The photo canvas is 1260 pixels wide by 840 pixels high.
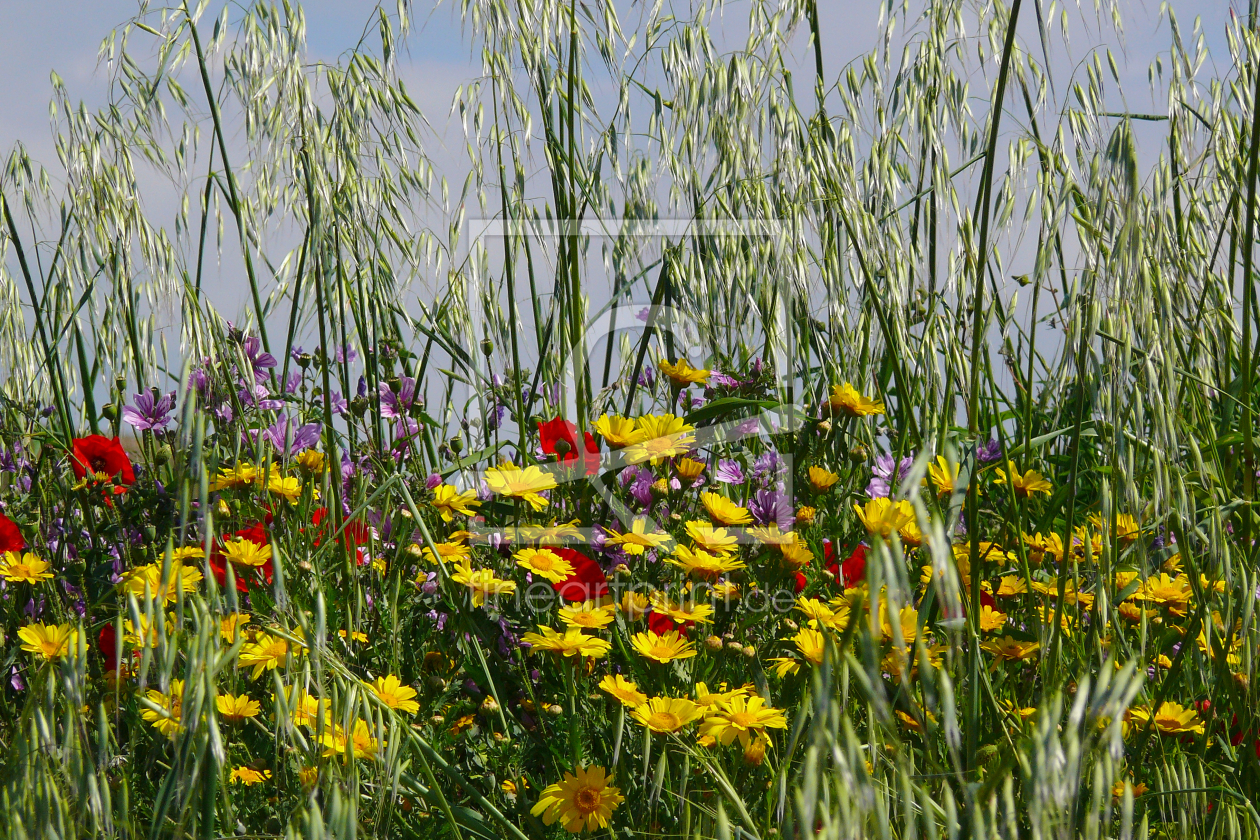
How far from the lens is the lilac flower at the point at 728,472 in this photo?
1.48 metres

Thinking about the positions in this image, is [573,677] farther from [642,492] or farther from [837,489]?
[837,489]

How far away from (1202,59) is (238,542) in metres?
1.67

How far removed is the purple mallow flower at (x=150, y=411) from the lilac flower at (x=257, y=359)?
0.44ft

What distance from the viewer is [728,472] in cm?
150

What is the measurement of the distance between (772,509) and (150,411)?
1.00 meters

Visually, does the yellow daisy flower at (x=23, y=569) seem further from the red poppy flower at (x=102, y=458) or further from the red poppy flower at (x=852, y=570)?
the red poppy flower at (x=852, y=570)

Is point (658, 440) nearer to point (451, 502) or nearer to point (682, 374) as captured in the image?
point (682, 374)

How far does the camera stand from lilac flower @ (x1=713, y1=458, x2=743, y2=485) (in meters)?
1.48

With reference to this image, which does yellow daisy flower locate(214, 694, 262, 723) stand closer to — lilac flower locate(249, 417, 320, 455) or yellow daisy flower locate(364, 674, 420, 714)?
yellow daisy flower locate(364, 674, 420, 714)

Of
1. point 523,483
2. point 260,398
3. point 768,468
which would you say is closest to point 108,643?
point 260,398

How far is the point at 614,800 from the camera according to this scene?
0.90 metres

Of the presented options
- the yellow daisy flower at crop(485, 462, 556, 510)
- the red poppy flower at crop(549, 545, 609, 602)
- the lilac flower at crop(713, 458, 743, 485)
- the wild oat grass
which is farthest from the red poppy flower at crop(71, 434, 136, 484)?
the lilac flower at crop(713, 458, 743, 485)

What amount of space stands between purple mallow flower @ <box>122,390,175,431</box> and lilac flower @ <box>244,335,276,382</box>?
0.44 feet

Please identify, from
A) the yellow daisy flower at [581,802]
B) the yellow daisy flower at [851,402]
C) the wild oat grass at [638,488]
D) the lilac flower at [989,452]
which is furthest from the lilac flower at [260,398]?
the lilac flower at [989,452]
